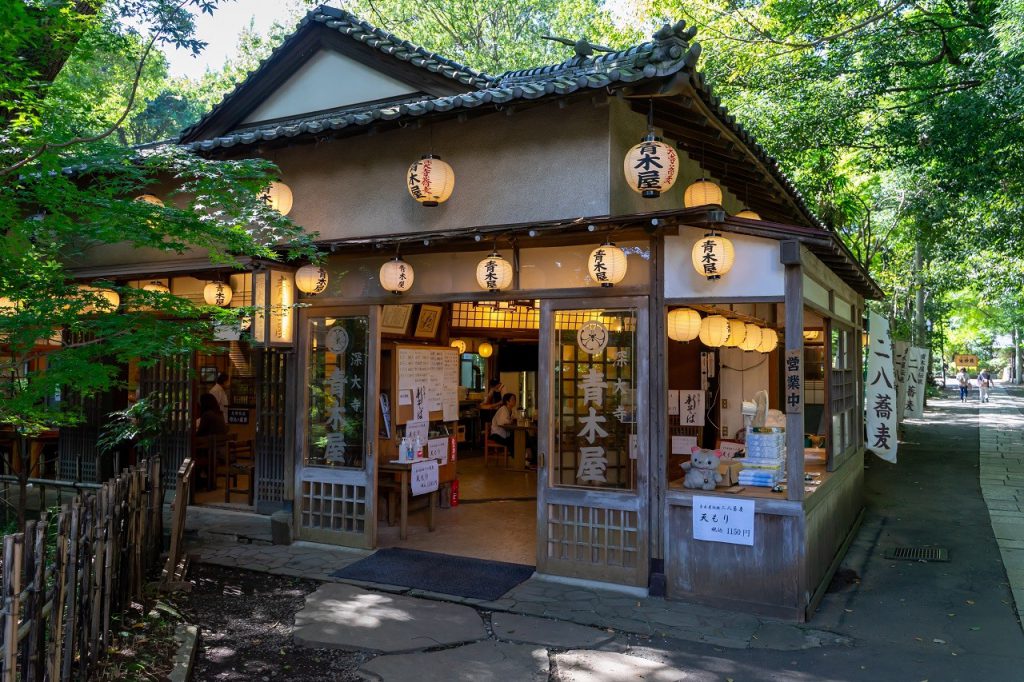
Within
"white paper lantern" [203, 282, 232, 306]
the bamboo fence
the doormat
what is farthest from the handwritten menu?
the bamboo fence

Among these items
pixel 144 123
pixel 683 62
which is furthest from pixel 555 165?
pixel 144 123

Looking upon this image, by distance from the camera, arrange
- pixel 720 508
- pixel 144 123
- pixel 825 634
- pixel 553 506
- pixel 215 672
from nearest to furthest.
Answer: pixel 215 672 → pixel 825 634 → pixel 720 508 → pixel 553 506 → pixel 144 123

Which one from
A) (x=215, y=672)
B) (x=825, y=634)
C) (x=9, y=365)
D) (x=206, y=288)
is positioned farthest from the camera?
(x=206, y=288)

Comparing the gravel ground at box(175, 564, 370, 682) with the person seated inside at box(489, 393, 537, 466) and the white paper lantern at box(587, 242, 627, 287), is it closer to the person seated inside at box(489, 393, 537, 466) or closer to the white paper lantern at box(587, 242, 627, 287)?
the white paper lantern at box(587, 242, 627, 287)

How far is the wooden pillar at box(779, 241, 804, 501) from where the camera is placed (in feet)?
24.3

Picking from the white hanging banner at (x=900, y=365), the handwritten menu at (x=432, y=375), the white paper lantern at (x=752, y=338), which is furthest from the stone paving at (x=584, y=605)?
the white hanging banner at (x=900, y=365)

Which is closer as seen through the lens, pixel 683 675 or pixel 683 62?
pixel 683 675

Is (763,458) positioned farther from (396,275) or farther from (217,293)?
(217,293)

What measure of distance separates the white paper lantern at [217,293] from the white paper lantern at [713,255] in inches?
311

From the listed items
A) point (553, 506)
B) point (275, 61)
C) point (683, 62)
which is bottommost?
point (553, 506)

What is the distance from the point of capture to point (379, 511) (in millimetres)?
11930

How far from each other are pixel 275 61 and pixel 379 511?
7.89 metres

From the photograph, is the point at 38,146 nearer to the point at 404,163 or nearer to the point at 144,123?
the point at 404,163

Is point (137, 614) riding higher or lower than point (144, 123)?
lower
